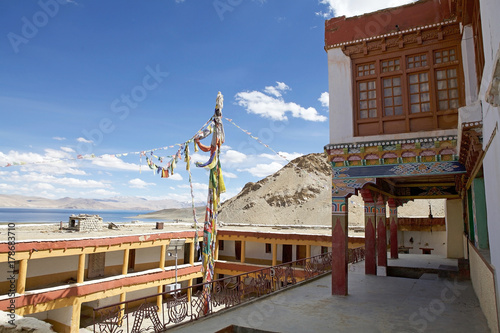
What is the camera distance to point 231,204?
81312mm

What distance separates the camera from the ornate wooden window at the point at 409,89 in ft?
29.7

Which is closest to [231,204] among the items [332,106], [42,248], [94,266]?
[94,266]

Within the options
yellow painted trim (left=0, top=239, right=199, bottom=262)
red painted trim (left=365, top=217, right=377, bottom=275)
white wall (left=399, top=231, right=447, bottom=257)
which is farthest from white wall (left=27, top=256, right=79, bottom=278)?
white wall (left=399, top=231, right=447, bottom=257)

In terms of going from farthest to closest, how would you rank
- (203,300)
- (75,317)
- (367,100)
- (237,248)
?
(237,248)
(75,317)
(367,100)
(203,300)

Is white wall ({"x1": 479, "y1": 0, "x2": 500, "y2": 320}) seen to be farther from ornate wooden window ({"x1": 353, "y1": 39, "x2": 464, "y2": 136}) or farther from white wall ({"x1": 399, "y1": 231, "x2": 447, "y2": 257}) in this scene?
white wall ({"x1": 399, "y1": 231, "x2": 447, "y2": 257})

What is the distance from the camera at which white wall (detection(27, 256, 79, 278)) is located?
61.3ft

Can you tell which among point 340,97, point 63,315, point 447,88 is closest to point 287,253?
point 63,315

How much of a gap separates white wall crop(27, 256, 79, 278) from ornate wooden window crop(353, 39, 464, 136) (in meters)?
18.4

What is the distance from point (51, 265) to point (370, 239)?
17536mm

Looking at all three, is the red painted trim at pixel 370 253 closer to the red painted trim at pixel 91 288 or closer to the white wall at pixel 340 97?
the white wall at pixel 340 97

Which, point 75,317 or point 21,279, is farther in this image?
point 75,317

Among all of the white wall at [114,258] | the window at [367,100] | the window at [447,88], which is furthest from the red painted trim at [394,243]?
the white wall at [114,258]

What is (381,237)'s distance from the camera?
15.0 meters

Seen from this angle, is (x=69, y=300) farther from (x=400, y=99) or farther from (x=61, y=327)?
(x=400, y=99)
